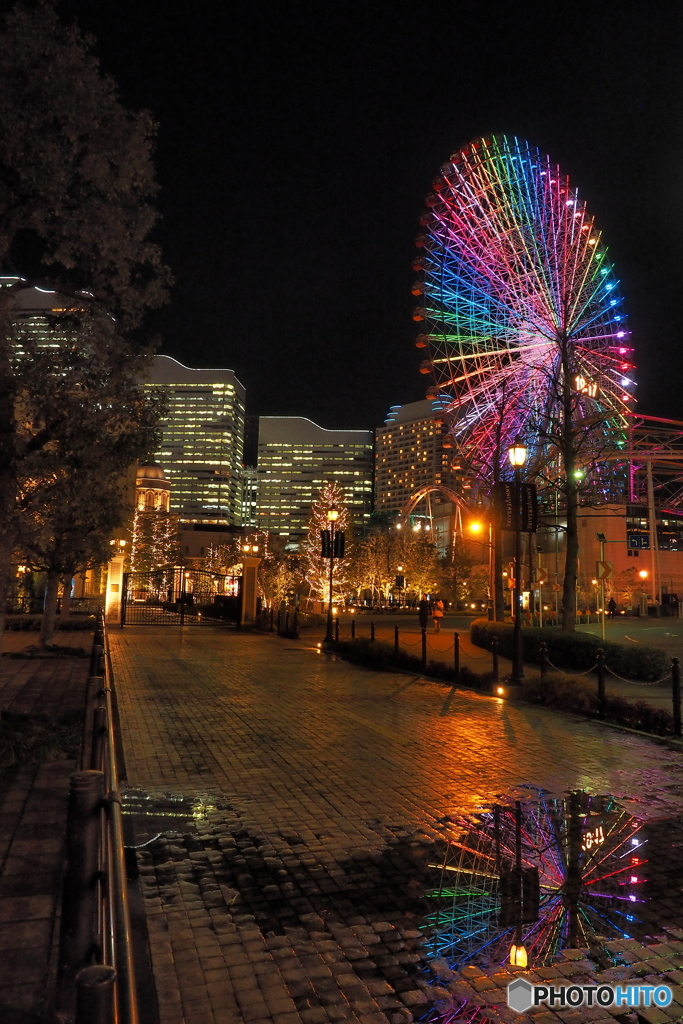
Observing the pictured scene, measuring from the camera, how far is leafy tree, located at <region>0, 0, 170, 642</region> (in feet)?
23.3

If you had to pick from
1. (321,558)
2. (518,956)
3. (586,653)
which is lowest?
(518,956)

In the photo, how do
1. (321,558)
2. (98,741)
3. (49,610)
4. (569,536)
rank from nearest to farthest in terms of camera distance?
1. (98,741)
2. (49,610)
3. (569,536)
4. (321,558)

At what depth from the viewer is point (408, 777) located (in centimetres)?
789

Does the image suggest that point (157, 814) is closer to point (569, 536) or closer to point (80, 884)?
point (80, 884)

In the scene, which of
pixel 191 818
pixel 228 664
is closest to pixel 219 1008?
pixel 191 818

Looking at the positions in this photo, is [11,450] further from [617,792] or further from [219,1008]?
[617,792]

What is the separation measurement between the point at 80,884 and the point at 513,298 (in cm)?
2835

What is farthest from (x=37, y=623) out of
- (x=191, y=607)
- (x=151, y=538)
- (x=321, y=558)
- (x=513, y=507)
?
(x=151, y=538)

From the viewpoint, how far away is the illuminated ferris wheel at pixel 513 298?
2711 cm

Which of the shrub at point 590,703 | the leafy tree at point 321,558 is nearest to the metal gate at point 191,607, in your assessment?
the leafy tree at point 321,558

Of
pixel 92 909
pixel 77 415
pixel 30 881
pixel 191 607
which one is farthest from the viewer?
pixel 191 607

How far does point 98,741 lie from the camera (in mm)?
5309

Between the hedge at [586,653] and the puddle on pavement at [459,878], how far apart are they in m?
9.14

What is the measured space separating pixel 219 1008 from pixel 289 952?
2.13ft
